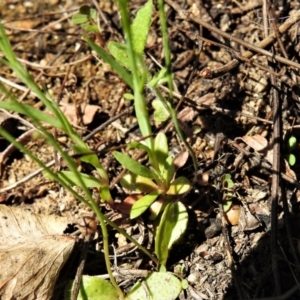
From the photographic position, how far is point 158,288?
162 cm

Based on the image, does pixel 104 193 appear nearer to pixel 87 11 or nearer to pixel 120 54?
pixel 120 54

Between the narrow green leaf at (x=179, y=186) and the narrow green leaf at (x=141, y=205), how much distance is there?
2.6 inches

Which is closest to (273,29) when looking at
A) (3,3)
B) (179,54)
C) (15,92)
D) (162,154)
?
(179,54)

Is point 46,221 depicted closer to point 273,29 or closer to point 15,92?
point 15,92

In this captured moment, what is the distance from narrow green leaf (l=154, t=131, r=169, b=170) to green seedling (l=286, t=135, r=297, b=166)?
1.36ft

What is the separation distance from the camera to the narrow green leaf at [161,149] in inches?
67.5

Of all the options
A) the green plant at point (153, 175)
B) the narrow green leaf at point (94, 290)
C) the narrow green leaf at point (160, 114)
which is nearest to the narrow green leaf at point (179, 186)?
the green plant at point (153, 175)

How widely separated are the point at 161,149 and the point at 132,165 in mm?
212

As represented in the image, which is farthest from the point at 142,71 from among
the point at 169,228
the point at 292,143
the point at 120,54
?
the point at 292,143

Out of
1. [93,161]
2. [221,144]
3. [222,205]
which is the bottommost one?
[222,205]

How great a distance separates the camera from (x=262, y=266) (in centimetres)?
164

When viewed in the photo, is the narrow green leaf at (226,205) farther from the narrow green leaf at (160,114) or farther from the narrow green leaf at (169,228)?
the narrow green leaf at (160,114)

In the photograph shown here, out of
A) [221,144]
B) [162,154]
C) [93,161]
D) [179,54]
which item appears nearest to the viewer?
[93,161]

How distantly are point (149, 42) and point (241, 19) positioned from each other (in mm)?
376
